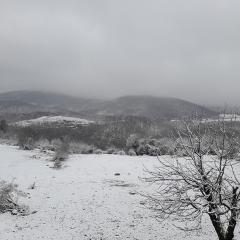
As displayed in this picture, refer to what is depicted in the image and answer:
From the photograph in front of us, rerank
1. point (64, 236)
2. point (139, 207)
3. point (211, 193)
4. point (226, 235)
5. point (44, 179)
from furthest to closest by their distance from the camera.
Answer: point (44, 179) < point (139, 207) < point (64, 236) < point (226, 235) < point (211, 193)

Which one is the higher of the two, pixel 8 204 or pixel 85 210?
pixel 8 204

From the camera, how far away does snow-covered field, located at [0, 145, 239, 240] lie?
21.2 meters

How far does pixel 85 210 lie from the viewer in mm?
26875

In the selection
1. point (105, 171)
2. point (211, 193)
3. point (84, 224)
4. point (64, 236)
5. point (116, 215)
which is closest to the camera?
point (211, 193)

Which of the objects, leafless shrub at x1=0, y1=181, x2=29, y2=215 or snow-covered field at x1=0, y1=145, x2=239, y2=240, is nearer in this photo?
snow-covered field at x1=0, y1=145, x2=239, y2=240

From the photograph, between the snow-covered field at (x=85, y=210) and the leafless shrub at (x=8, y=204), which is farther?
the leafless shrub at (x=8, y=204)

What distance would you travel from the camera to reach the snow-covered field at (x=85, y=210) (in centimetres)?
2122

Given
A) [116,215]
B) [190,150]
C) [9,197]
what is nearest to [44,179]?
[9,197]

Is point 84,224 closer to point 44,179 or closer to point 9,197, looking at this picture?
point 9,197

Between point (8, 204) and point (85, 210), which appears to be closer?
point (8, 204)

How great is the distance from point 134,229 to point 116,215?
3.64 meters

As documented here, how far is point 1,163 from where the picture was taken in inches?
2124

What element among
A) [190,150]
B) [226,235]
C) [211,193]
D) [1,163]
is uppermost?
[190,150]

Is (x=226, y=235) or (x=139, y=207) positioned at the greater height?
(x=226, y=235)
